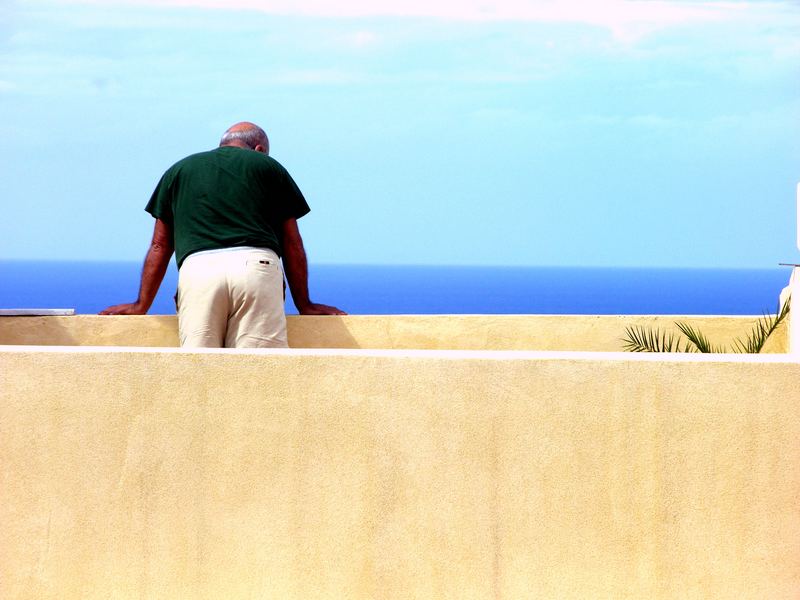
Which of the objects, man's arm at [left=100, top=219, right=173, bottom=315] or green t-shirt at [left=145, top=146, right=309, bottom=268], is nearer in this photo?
green t-shirt at [left=145, top=146, right=309, bottom=268]

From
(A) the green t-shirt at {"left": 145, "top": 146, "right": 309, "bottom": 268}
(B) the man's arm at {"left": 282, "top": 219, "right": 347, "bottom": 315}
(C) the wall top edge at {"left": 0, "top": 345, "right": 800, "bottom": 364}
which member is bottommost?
(C) the wall top edge at {"left": 0, "top": 345, "right": 800, "bottom": 364}

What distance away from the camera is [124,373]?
11.5ft

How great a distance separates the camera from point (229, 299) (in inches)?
197

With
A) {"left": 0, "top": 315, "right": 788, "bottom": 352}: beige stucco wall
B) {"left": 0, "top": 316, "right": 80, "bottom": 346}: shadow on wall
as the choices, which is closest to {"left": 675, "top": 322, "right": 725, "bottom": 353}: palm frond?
{"left": 0, "top": 315, "right": 788, "bottom": 352}: beige stucco wall

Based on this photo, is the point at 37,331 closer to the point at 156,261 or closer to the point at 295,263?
the point at 156,261

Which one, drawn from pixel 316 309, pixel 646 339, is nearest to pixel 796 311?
pixel 646 339

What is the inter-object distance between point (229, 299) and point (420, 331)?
5.06 feet

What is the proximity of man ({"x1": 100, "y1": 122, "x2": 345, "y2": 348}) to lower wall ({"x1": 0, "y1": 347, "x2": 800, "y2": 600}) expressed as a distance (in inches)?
58.3

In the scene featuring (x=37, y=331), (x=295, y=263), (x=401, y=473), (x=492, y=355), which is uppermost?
(x=295, y=263)

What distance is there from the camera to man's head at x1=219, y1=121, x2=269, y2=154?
553 centimetres

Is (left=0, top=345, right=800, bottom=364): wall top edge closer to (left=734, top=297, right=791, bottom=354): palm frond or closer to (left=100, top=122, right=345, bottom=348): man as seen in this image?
(left=100, top=122, right=345, bottom=348): man

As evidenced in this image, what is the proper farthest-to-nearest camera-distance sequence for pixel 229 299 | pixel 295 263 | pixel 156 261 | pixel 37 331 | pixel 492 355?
pixel 37 331
pixel 156 261
pixel 295 263
pixel 229 299
pixel 492 355

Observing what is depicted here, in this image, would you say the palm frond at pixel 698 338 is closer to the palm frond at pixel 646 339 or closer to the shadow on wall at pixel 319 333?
the palm frond at pixel 646 339

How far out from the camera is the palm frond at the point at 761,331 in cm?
606
